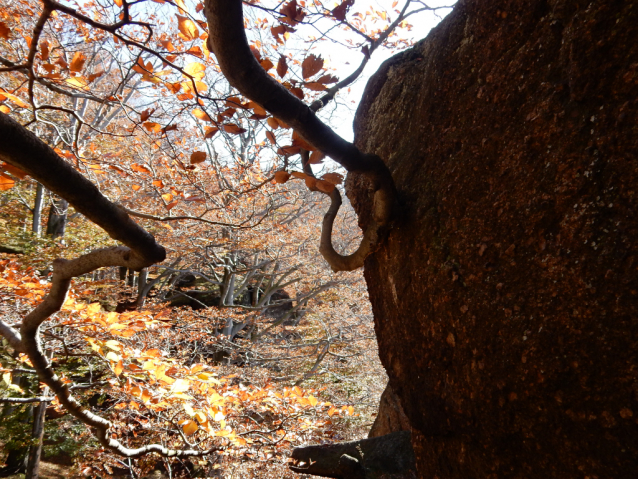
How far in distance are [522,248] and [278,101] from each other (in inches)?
31.9

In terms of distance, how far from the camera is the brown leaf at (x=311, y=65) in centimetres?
119

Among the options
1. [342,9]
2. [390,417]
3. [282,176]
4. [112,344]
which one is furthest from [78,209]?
[390,417]

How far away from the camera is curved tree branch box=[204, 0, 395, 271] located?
2.91 feet

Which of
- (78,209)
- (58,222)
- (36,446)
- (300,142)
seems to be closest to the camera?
(78,209)

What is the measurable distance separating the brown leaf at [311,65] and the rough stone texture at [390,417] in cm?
329

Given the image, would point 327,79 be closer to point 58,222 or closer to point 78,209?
point 78,209

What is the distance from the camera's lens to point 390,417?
3820 mm

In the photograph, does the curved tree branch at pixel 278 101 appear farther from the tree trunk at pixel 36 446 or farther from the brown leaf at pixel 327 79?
the tree trunk at pixel 36 446

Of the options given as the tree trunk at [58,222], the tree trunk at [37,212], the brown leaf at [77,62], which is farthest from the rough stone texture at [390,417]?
the tree trunk at [37,212]

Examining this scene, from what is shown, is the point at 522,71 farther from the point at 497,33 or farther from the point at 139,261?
the point at 139,261

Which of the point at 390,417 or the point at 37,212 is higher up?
the point at 37,212

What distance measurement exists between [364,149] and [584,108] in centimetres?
125

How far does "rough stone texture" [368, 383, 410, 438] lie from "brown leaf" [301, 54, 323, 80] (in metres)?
3.29

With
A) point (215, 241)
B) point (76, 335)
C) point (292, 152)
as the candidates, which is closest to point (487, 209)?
point (292, 152)
